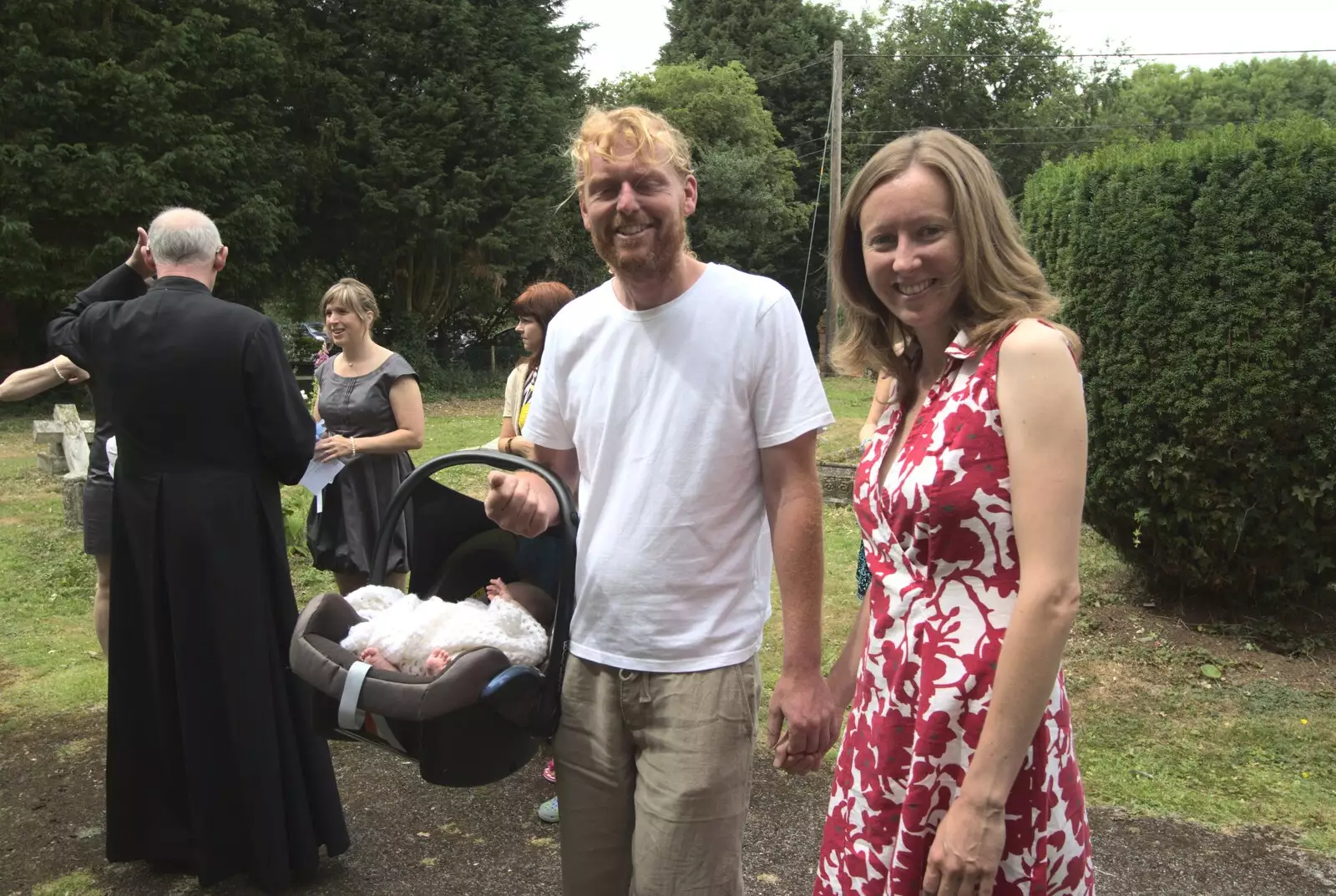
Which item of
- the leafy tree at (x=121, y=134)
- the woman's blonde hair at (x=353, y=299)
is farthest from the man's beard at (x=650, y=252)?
the leafy tree at (x=121, y=134)

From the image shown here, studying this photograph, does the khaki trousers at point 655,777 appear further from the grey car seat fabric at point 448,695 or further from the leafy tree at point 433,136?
the leafy tree at point 433,136

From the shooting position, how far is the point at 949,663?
1766 mm

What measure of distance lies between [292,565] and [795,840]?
5.46 meters

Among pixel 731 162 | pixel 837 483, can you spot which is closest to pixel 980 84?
pixel 731 162

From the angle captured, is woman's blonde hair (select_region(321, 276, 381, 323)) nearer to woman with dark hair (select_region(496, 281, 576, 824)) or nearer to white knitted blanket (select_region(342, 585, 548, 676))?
woman with dark hair (select_region(496, 281, 576, 824))

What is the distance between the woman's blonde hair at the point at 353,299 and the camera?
16.1 ft

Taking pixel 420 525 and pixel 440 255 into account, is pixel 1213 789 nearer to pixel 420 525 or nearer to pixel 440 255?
pixel 420 525

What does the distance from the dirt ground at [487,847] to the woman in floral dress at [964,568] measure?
1900 mm

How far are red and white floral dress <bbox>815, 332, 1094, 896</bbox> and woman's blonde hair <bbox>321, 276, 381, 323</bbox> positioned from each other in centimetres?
360

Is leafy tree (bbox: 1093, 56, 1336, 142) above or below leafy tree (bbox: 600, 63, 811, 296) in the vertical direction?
above

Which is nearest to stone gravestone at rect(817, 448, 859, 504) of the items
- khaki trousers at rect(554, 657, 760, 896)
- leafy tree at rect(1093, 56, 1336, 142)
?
khaki trousers at rect(554, 657, 760, 896)

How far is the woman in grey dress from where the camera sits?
4.88 metres

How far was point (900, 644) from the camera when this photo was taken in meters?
1.87

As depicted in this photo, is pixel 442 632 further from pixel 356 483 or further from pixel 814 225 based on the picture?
pixel 814 225
